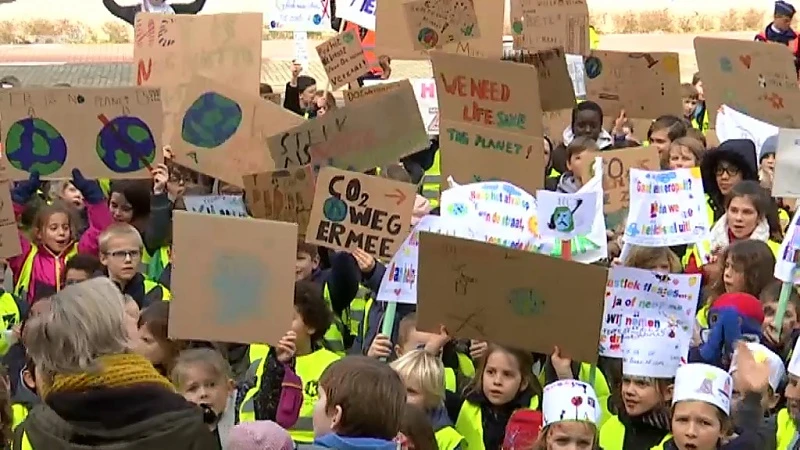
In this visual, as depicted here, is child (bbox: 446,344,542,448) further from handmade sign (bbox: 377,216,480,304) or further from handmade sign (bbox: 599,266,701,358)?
handmade sign (bbox: 377,216,480,304)

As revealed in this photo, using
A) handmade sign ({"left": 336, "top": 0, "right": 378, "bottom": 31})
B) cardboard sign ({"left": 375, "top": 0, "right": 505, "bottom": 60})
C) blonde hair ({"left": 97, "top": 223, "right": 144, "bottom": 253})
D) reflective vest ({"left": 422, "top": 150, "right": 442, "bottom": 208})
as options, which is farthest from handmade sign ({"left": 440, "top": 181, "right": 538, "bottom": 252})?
handmade sign ({"left": 336, "top": 0, "right": 378, "bottom": 31})

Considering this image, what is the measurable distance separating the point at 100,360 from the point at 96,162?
394cm

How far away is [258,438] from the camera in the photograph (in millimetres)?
3400

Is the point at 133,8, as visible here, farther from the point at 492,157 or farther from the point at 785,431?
the point at 785,431

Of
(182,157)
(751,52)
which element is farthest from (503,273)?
(751,52)

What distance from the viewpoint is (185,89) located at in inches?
303

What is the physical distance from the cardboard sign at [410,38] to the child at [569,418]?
5.11 meters

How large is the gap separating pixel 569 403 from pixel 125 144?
338 centimetres

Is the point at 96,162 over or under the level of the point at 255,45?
under

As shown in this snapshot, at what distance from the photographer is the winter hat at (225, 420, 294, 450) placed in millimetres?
3393

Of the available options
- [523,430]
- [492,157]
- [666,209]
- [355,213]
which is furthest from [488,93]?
[523,430]

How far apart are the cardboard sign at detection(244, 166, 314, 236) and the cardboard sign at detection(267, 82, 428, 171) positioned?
509mm

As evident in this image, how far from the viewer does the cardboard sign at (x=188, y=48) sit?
795 cm

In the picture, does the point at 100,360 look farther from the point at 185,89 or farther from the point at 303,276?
the point at 185,89
